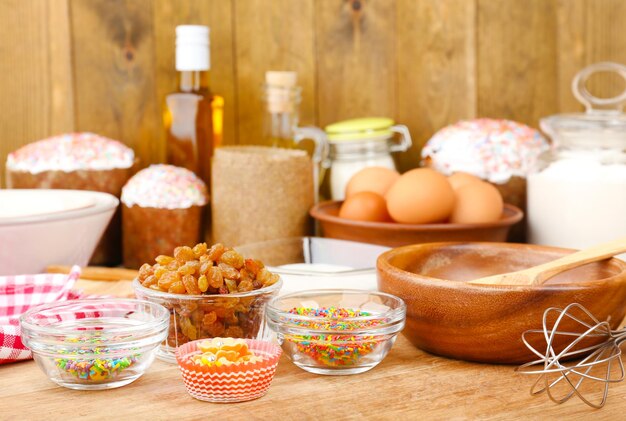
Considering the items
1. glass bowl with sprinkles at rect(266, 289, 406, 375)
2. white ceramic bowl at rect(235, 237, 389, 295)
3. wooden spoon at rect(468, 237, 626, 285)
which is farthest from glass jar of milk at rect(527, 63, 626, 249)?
glass bowl with sprinkles at rect(266, 289, 406, 375)

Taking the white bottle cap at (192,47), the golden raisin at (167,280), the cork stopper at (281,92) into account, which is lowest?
the golden raisin at (167,280)

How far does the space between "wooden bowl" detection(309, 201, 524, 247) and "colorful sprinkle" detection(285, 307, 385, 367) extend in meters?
0.41

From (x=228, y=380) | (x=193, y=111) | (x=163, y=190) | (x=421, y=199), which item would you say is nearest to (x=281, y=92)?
(x=193, y=111)

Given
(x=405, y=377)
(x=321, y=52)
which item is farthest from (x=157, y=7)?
(x=405, y=377)

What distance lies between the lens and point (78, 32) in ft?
4.95

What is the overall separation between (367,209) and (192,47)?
396mm

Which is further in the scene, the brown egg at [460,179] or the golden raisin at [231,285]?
the brown egg at [460,179]

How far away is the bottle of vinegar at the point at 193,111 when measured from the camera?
1.44 meters

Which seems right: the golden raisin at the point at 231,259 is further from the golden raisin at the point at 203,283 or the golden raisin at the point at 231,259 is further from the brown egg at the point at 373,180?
the brown egg at the point at 373,180

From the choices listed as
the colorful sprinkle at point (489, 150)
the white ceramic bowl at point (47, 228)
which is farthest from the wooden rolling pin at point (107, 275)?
the colorful sprinkle at point (489, 150)

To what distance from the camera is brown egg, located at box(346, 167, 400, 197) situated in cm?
134

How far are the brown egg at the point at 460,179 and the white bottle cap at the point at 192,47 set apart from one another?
427mm

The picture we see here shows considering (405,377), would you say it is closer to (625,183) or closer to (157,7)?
(625,183)

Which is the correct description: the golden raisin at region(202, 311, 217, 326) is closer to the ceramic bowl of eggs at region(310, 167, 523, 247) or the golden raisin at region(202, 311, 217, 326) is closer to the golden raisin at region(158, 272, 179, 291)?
the golden raisin at region(158, 272, 179, 291)
